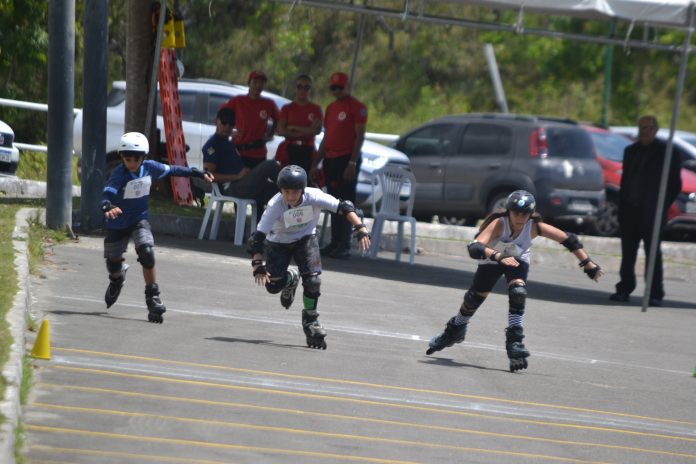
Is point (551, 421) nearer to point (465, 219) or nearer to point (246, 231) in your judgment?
point (246, 231)

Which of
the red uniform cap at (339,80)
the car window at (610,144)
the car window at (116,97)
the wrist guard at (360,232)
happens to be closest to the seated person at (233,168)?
the red uniform cap at (339,80)

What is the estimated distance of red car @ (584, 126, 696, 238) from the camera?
22375 mm

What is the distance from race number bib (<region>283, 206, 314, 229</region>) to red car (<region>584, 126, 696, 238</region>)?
12.2 metres

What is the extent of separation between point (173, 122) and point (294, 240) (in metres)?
8.13

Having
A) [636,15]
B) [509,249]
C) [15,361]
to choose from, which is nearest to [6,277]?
[15,361]

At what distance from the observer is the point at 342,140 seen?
1616 cm

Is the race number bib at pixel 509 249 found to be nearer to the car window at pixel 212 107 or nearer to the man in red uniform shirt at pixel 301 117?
the man in red uniform shirt at pixel 301 117

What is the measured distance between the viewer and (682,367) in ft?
36.9

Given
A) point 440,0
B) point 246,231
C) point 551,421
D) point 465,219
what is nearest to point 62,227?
point 246,231

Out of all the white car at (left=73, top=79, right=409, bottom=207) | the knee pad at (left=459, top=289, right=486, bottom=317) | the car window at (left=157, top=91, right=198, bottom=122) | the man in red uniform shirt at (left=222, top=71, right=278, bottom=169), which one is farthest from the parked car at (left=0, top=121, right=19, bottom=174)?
the knee pad at (left=459, top=289, right=486, bottom=317)

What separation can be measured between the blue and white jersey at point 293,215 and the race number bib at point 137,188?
3.45ft

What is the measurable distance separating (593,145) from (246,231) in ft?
21.9

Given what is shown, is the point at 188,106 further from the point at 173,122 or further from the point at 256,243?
the point at 256,243

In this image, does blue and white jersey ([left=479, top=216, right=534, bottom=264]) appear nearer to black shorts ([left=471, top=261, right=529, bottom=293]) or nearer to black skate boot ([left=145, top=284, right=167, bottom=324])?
black shorts ([left=471, top=261, right=529, bottom=293])
